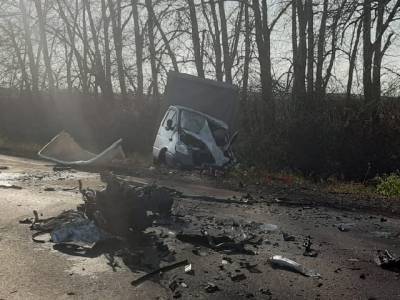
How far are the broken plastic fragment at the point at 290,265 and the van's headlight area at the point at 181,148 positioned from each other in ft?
27.1

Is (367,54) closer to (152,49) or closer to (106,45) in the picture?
(152,49)

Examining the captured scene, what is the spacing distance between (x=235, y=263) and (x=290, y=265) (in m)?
0.54

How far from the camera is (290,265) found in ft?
17.1

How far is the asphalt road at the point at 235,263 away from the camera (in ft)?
15.0

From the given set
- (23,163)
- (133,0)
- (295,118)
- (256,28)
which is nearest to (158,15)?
(133,0)

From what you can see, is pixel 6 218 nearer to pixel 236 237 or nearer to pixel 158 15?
pixel 236 237

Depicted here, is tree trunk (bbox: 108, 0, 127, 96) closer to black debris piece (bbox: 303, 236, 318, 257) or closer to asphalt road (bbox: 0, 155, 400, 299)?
asphalt road (bbox: 0, 155, 400, 299)

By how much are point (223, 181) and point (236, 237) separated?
5.38 m

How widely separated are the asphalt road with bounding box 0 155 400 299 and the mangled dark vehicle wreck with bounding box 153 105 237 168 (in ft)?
17.4

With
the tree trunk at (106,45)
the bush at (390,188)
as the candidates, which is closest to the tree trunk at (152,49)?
the tree trunk at (106,45)

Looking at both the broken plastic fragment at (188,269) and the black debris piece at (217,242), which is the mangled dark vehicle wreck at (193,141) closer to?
the black debris piece at (217,242)

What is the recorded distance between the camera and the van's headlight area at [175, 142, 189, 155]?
44.6 ft

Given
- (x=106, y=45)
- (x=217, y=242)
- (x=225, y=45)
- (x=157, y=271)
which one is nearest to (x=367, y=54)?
(x=225, y=45)

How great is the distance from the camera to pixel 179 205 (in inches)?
320
